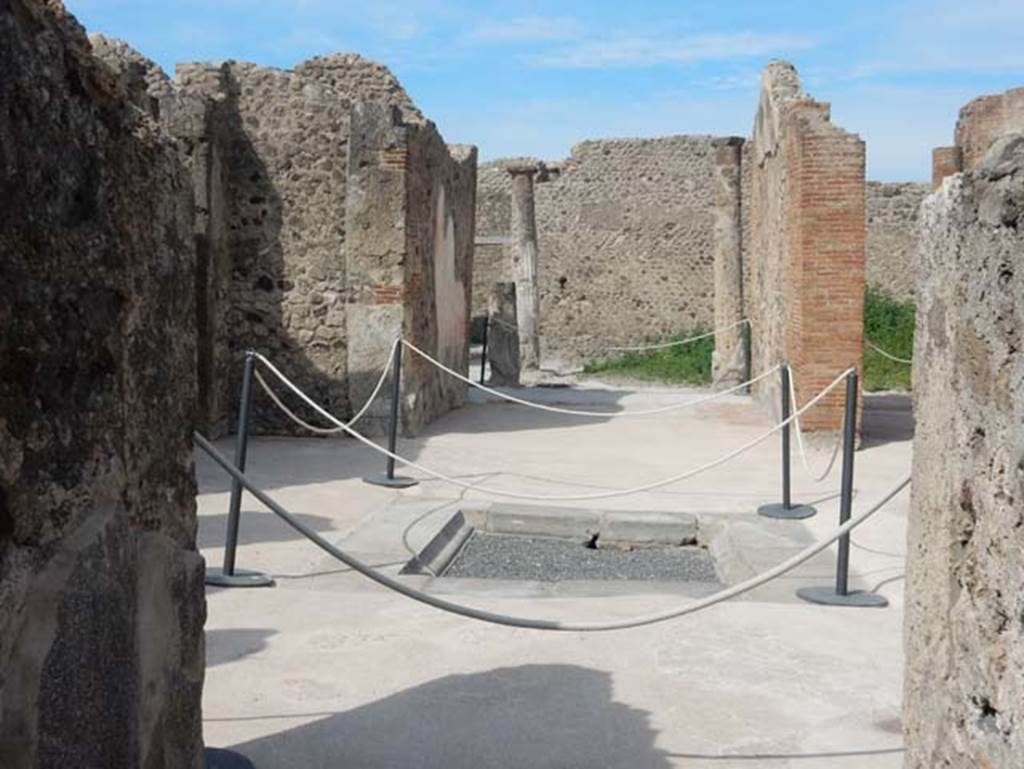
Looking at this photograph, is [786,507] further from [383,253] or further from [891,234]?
[891,234]

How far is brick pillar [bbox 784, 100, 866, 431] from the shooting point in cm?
967

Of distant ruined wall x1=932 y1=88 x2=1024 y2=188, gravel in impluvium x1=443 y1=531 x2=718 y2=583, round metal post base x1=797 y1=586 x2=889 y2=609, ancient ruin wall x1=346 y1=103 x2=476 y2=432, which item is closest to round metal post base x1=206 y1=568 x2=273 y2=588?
gravel in impluvium x1=443 y1=531 x2=718 y2=583

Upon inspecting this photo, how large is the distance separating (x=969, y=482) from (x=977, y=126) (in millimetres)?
11880

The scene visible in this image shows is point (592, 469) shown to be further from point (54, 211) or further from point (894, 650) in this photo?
point (54, 211)

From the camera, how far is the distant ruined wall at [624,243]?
2362 centimetres

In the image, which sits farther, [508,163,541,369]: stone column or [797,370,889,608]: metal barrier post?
[508,163,541,369]: stone column

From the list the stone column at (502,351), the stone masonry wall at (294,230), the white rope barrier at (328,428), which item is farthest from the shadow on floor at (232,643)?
the stone column at (502,351)

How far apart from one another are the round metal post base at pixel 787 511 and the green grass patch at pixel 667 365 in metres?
10.5

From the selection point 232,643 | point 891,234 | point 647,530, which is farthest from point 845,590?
point 891,234

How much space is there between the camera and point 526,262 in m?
19.8

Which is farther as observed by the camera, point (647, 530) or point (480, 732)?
point (647, 530)

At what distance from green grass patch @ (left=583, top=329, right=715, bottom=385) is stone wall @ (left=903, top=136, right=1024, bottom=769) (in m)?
14.9

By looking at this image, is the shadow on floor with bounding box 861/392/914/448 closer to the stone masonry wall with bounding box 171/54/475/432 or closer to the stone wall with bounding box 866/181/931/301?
the stone masonry wall with bounding box 171/54/475/432

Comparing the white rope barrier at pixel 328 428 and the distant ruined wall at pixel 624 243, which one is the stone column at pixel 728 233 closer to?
the distant ruined wall at pixel 624 243
